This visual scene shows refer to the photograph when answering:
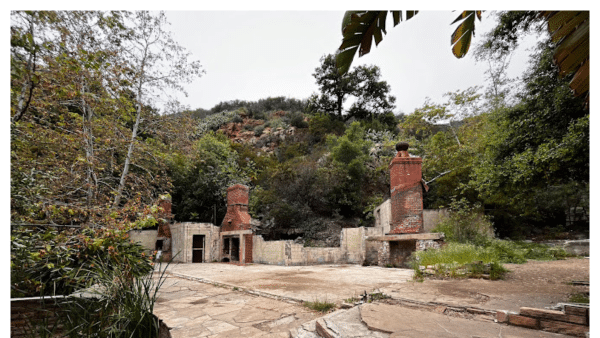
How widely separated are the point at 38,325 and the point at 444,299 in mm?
4588

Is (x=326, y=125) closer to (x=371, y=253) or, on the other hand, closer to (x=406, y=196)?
(x=371, y=253)

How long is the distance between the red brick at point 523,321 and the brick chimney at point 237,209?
1134cm

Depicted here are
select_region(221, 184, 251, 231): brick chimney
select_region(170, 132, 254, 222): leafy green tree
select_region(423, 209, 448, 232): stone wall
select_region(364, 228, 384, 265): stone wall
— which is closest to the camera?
select_region(364, 228, 384, 265): stone wall

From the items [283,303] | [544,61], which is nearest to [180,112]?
[283,303]

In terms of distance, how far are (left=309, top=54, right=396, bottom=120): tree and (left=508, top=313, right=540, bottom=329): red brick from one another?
1401 cm

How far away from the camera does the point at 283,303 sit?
4168 millimetres

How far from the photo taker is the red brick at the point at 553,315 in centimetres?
238

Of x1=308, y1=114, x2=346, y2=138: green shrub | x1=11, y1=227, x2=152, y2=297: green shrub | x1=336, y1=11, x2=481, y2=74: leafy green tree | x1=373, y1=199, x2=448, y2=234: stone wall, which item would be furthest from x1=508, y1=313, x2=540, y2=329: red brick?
x1=308, y1=114, x2=346, y2=138: green shrub

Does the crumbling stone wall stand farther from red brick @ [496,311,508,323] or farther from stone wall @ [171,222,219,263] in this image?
red brick @ [496,311,508,323]

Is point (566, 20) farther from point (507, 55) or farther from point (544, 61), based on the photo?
point (507, 55)

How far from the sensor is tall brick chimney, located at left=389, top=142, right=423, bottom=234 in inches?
337

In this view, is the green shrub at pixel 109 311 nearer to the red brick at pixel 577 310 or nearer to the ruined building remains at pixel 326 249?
the ruined building remains at pixel 326 249

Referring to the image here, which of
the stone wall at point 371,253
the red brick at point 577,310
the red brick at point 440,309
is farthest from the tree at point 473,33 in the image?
the stone wall at point 371,253

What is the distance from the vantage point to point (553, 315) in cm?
248
